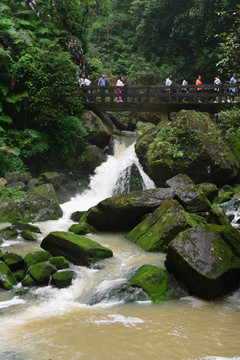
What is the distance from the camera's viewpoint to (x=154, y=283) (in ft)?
22.1

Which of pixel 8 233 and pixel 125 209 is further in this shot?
pixel 125 209

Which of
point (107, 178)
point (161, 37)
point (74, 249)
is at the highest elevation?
point (161, 37)

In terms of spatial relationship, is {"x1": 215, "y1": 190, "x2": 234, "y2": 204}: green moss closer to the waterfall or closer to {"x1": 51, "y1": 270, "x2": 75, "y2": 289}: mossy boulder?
the waterfall

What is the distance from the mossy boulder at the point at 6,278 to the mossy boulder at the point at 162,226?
3.61m

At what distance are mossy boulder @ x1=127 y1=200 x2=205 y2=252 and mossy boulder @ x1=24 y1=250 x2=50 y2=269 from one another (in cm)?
277

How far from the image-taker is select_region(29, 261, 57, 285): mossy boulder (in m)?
6.94

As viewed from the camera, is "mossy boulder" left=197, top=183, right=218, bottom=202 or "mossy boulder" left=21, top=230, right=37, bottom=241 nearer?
"mossy boulder" left=21, top=230, right=37, bottom=241

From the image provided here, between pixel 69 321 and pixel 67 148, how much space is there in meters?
11.7

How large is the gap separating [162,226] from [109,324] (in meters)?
4.09

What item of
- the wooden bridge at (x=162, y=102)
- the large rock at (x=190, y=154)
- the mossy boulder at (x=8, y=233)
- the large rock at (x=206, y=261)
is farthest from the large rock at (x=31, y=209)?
the wooden bridge at (x=162, y=102)

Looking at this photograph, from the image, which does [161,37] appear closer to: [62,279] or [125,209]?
[125,209]

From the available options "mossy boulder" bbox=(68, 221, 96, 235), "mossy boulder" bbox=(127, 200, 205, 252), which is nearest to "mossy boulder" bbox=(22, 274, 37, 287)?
"mossy boulder" bbox=(127, 200, 205, 252)

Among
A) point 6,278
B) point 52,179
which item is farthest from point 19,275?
point 52,179

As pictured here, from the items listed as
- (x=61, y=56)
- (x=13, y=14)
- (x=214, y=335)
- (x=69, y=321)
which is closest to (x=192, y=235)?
(x=214, y=335)
